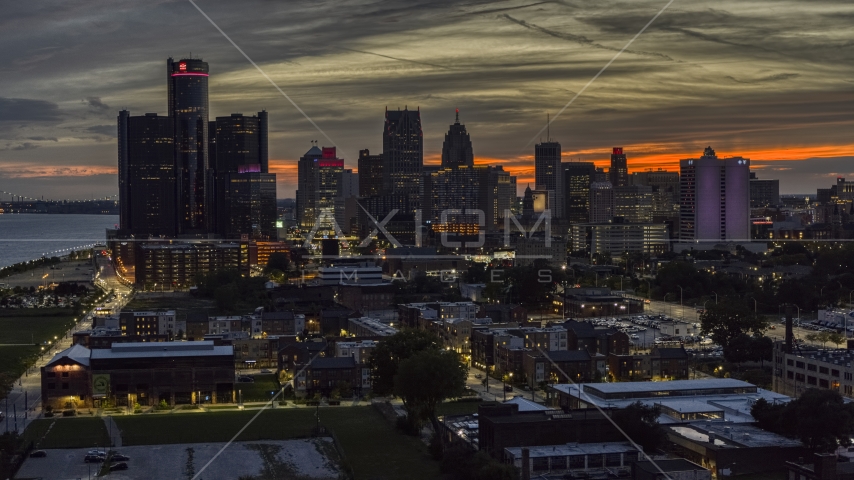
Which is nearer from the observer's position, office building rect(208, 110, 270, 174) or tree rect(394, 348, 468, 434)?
tree rect(394, 348, 468, 434)

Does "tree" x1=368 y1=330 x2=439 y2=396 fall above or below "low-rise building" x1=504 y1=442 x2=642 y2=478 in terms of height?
above

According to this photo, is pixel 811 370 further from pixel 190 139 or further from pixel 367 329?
pixel 190 139

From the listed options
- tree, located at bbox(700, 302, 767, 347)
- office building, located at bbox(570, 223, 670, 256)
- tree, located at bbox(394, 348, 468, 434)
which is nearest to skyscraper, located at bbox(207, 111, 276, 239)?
office building, located at bbox(570, 223, 670, 256)

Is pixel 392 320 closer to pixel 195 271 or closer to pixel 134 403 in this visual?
pixel 134 403

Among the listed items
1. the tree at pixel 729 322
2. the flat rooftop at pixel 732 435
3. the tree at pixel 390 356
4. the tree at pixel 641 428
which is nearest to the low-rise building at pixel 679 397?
the flat rooftop at pixel 732 435

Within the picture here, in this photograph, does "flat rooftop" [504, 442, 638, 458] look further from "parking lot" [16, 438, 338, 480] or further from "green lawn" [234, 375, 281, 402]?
"green lawn" [234, 375, 281, 402]

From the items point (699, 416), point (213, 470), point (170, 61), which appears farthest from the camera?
point (170, 61)

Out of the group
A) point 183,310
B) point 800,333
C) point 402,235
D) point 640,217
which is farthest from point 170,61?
point 800,333
